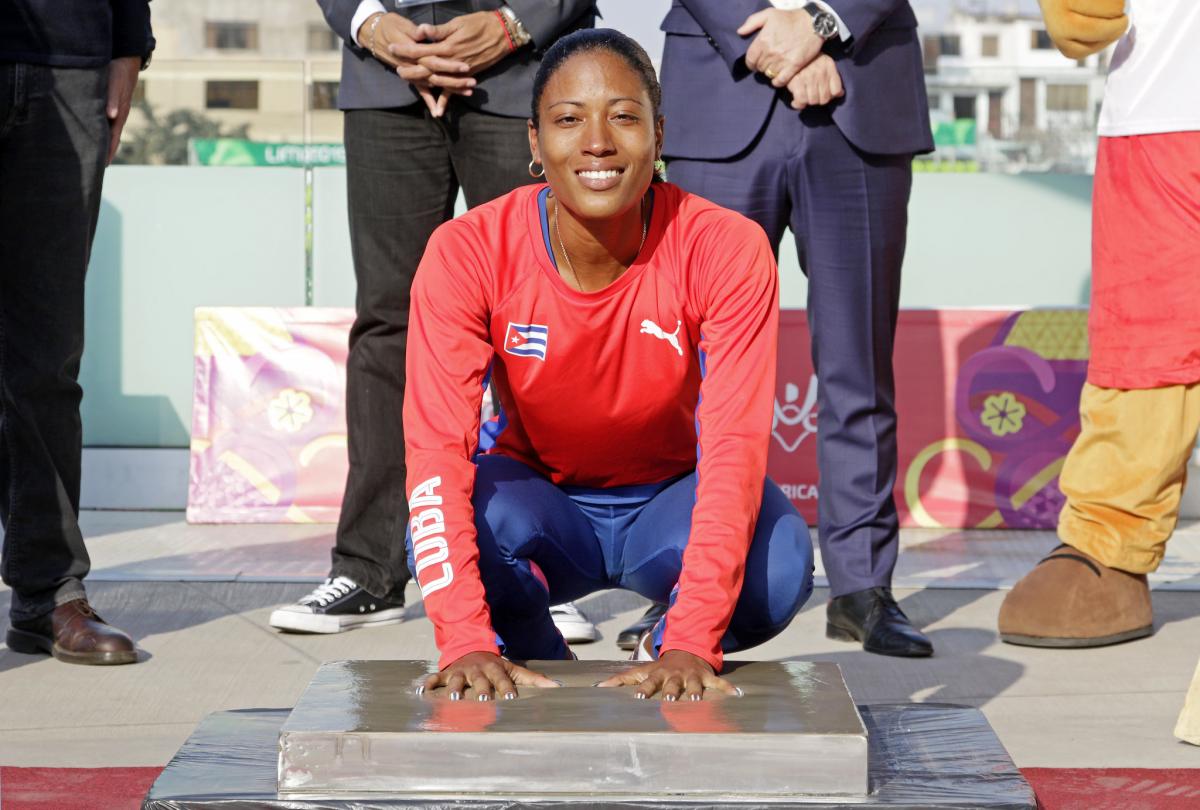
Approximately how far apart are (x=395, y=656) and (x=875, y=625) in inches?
39.1

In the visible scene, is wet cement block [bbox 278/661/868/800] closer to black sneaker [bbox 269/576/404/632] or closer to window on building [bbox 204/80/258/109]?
black sneaker [bbox 269/576/404/632]

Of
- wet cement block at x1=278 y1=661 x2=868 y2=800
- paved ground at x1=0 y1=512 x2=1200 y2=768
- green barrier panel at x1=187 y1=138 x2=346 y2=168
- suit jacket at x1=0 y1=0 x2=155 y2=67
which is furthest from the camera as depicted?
green barrier panel at x1=187 y1=138 x2=346 y2=168

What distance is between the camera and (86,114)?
3354 mm

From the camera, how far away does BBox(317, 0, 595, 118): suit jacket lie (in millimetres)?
3402

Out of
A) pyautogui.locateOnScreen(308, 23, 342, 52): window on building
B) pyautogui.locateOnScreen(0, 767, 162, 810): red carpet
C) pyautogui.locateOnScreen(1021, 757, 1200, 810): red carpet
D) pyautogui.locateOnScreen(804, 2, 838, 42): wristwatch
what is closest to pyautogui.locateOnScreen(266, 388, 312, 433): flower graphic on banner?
pyautogui.locateOnScreen(308, 23, 342, 52): window on building

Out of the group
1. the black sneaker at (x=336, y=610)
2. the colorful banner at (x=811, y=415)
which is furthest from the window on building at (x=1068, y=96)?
the black sneaker at (x=336, y=610)

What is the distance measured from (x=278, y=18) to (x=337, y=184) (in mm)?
609

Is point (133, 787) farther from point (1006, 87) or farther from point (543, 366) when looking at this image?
point (1006, 87)

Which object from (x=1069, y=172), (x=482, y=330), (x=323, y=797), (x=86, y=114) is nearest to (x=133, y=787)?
(x=323, y=797)

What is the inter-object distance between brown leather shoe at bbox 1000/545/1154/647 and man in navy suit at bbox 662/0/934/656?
0.90 ft

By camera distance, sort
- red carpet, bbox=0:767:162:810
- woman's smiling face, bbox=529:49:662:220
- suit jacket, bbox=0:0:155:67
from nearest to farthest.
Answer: red carpet, bbox=0:767:162:810, woman's smiling face, bbox=529:49:662:220, suit jacket, bbox=0:0:155:67

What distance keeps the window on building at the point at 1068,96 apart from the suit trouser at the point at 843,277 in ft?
7.26

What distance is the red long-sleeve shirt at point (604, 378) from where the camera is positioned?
239 cm

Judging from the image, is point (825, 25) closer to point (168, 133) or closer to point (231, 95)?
point (231, 95)
